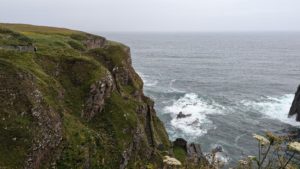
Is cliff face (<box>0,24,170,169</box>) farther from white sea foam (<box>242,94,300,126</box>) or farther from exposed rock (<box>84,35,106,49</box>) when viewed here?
white sea foam (<box>242,94,300,126</box>)

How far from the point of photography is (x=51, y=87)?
23047 mm

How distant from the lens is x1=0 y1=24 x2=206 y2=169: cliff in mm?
17672

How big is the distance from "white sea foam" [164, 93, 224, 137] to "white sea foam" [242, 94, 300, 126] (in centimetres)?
795

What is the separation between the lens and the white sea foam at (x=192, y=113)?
55.5 m

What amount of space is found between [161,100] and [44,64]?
47901mm

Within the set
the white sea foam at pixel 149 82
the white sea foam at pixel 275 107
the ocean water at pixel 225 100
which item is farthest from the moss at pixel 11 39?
the white sea foam at pixel 149 82

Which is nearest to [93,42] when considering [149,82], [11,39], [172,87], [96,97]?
[11,39]

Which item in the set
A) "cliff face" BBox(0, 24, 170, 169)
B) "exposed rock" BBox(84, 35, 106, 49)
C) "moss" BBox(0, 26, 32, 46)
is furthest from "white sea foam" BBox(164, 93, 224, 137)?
"moss" BBox(0, 26, 32, 46)

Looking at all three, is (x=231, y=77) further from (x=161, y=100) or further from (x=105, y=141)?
(x=105, y=141)

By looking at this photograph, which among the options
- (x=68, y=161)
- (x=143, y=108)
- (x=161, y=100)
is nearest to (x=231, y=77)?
(x=161, y=100)

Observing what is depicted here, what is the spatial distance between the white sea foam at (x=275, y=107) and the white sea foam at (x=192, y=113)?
26.1 feet

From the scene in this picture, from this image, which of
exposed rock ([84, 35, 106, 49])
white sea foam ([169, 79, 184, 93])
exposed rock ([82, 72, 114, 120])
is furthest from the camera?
white sea foam ([169, 79, 184, 93])

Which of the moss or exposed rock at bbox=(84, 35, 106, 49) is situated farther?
exposed rock at bbox=(84, 35, 106, 49)

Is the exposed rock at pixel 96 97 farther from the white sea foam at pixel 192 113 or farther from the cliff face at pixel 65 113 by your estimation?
the white sea foam at pixel 192 113
